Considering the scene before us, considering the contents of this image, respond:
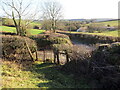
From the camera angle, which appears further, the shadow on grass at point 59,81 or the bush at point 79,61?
the bush at point 79,61

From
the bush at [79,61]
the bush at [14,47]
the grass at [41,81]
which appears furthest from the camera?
the bush at [14,47]

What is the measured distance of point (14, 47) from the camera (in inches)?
431

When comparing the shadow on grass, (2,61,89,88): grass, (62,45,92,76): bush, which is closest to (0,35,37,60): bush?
(2,61,89,88): grass

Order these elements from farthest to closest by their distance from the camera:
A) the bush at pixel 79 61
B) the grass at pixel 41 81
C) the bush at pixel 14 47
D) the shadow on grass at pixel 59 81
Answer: the bush at pixel 14 47 < the bush at pixel 79 61 < the shadow on grass at pixel 59 81 < the grass at pixel 41 81

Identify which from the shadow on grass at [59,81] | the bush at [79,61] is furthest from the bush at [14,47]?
the bush at [79,61]

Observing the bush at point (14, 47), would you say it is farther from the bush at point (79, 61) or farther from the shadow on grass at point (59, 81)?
the bush at point (79, 61)

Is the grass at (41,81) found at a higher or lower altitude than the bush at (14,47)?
lower

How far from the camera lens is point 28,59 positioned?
447 inches

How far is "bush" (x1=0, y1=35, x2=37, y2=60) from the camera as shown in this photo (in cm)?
1069

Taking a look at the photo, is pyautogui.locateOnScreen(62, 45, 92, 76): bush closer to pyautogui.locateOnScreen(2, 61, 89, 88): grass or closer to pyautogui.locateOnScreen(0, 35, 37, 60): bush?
pyautogui.locateOnScreen(2, 61, 89, 88): grass

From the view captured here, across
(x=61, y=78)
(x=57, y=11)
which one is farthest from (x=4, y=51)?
(x=57, y=11)

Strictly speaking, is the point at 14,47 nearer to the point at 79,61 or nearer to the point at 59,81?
the point at 59,81

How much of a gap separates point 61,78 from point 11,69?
3.72 m

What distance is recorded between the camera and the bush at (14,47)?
10.7m
